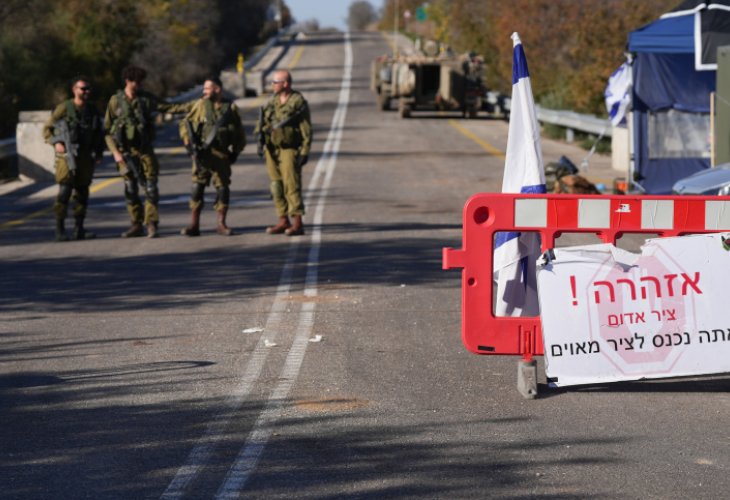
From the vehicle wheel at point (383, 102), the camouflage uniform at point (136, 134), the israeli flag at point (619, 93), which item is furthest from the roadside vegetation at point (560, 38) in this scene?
the camouflage uniform at point (136, 134)

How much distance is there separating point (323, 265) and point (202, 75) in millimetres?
50739

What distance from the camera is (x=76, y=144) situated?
14430mm

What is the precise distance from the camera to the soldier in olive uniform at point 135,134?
14.4 metres

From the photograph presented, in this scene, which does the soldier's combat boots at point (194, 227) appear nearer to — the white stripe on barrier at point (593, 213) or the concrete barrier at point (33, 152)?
the white stripe on barrier at point (593, 213)

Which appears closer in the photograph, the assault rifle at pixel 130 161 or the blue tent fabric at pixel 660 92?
the assault rifle at pixel 130 161

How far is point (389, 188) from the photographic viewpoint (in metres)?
20.9

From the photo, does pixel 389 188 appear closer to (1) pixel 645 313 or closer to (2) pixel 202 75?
(1) pixel 645 313

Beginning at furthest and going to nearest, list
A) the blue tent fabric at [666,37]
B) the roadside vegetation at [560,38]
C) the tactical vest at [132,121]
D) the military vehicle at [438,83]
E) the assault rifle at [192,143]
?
the military vehicle at [438,83] → the roadside vegetation at [560,38] → the blue tent fabric at [666,37] → the assault rifle at [192,143] → the tactical vest at [132,121]

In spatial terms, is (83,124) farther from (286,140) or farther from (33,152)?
(33,152)

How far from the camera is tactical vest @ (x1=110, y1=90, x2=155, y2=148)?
14359mm

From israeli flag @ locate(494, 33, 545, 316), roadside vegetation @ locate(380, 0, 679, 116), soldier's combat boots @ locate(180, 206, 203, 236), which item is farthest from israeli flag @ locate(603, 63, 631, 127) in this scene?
israeli flag @ locate(494, 33, 545, 316)

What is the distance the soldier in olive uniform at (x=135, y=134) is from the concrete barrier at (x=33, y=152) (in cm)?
907

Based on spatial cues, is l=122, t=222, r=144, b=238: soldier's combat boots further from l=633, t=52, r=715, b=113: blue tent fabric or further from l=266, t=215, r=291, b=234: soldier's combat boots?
l=633, t=52, r=715, b=113: blue tent fabric

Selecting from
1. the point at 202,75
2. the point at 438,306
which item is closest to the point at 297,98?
the point at 438,306
